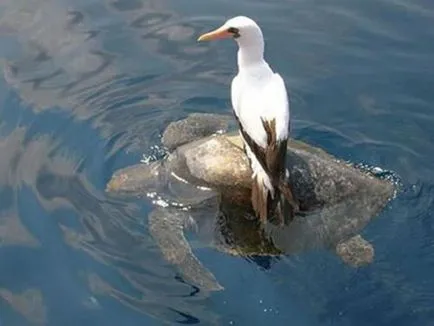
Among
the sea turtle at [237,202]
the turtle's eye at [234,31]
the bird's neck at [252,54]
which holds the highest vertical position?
the turtle's eye at [234,31]

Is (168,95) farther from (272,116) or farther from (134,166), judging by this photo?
(272,116)

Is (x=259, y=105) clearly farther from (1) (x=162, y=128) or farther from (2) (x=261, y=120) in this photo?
(1) (x=162, y=128)

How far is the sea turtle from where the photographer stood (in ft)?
17.1

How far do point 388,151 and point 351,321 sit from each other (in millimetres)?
1501

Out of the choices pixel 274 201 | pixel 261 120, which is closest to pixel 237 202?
pixel 274 201

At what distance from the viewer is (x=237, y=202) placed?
5473 millimetres

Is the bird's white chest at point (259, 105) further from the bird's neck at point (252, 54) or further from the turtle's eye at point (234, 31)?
the turtle's eye at point (234, 31)

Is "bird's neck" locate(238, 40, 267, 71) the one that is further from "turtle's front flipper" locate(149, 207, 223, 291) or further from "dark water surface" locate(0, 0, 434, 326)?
"turtle's front flipper" locate(149, 207, 223, 291)

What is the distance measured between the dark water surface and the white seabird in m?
0.35

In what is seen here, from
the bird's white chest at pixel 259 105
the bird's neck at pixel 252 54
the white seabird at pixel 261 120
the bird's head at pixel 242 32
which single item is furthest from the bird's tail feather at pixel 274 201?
the bird's head at pixel 242 32

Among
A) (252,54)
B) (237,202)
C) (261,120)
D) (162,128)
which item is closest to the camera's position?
(261,120)

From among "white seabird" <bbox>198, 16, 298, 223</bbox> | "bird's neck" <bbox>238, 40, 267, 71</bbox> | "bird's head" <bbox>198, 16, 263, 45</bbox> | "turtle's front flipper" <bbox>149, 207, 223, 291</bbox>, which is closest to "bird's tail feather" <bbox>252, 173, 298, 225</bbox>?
"white seabird" <bbox>198, 16, 298, 223</bbox>

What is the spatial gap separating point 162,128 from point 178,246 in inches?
46.5

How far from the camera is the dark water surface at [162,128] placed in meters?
4.97
